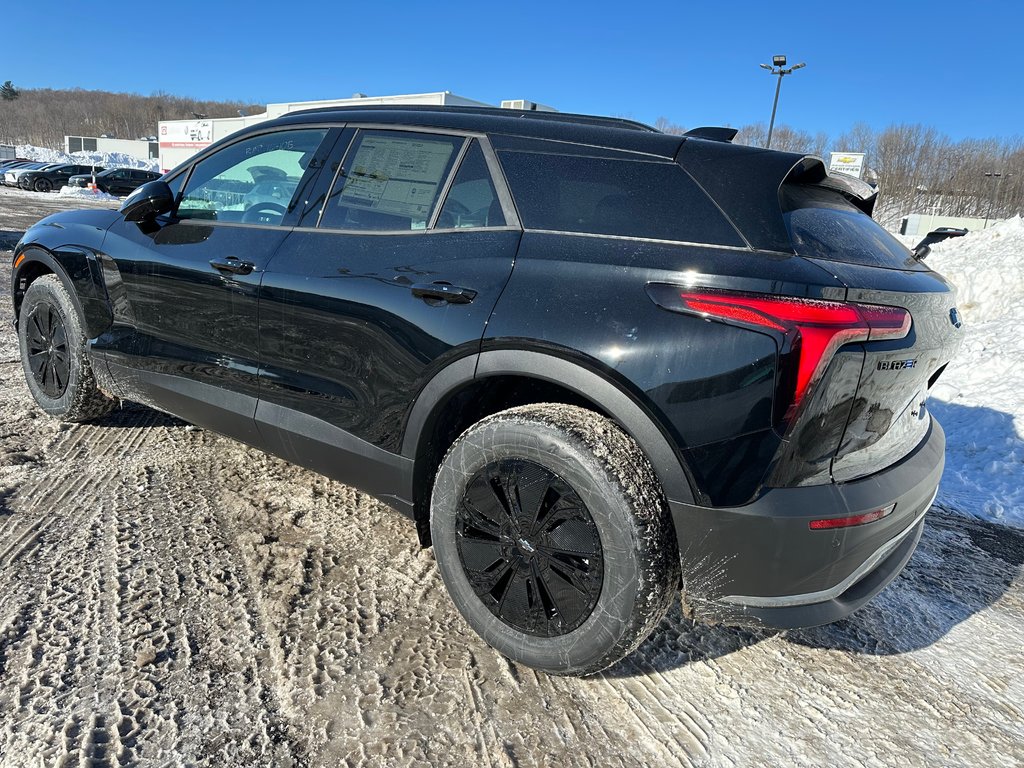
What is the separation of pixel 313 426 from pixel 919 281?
216 centimetres

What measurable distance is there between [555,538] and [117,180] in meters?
39.1

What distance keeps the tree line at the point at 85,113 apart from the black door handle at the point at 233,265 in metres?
107

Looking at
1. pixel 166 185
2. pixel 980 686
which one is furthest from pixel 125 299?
pixel 980 686

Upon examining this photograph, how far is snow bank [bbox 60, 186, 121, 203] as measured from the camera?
31.5m

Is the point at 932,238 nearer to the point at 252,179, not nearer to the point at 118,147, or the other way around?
the point at 252,179

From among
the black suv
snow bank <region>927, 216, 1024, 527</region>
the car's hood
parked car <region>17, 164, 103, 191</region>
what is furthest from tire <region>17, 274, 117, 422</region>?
parked car <region>17, 164, 103, 191</region>

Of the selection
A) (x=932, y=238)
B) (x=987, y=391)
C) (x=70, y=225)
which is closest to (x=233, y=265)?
(x=70, y=225)

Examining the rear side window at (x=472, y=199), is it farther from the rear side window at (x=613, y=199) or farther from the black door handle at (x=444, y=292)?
the black door handle at (x=444, y=292)

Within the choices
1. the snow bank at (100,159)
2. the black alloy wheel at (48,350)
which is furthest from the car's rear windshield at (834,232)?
the snow bank at (100,159)

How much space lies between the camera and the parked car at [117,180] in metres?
33.4

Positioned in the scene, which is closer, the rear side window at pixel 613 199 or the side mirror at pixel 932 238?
the rear side window at pixel 613 199

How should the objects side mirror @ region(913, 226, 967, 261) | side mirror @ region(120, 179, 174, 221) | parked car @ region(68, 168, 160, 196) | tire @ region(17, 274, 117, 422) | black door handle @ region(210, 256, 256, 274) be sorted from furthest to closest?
1. parked car @ region(68, 168, 160, 196)
2. tire @ region(17, 274, 117, 422)
3. side mirror @ region(120, 179, 174, 221)
4. black door handle @ region(210, 256, 256, 274)
5. side mirror @ region(913, 226, 967, 261)

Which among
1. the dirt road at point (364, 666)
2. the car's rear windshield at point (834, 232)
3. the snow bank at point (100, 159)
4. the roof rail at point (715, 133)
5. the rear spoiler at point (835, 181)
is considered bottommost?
the dirt road at point (364, 666)

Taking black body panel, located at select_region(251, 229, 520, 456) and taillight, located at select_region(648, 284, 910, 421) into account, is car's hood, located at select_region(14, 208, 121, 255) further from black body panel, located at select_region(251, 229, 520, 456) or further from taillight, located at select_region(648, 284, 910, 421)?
taillight, located at select_region(648, 284, 910, 421)
